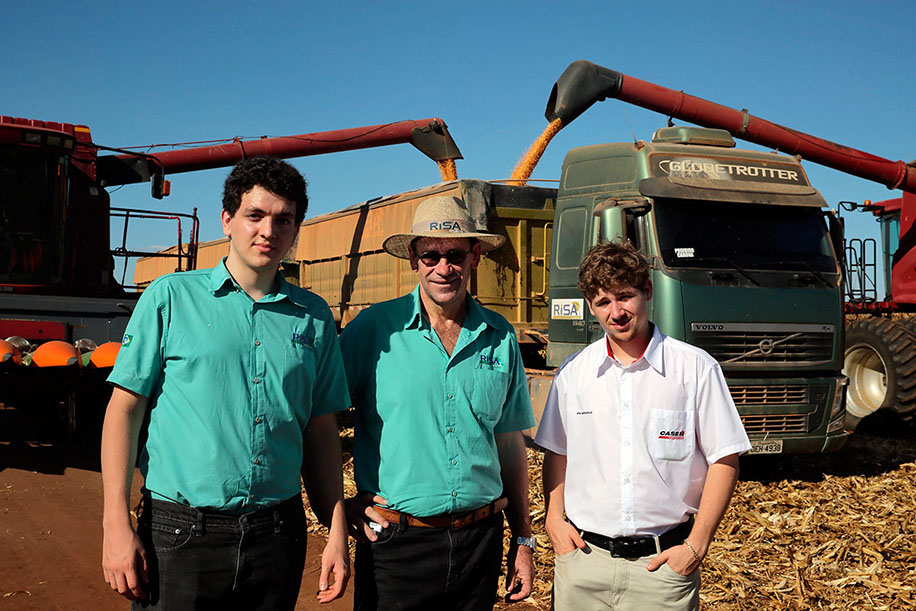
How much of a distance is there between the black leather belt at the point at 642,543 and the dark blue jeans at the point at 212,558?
43.0 inches

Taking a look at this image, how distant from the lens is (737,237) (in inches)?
288

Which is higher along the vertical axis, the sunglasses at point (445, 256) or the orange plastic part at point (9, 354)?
the sunglasses at point (445, 256)

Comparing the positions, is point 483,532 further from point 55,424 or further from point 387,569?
point 55,424

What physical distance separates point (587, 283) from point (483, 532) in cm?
98

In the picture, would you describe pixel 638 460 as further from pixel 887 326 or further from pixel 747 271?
pixel 887 326

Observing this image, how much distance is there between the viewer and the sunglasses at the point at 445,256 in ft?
9.29

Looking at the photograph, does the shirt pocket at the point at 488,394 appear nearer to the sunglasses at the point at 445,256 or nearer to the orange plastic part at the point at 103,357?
the sunglasses at the point at 445,256

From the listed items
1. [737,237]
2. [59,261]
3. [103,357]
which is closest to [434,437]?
[737,237]

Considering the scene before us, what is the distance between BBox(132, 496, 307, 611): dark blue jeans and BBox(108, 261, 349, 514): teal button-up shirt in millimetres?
52

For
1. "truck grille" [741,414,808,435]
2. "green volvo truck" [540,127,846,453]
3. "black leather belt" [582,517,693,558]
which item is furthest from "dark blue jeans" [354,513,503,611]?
"truck grille" [741,414,808,435]

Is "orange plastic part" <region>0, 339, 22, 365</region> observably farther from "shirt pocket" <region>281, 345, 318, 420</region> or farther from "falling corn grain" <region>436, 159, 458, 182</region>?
"falling corn grain" <region>436, 159, 458, 182</region>

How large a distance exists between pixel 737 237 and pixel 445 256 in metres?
5.29

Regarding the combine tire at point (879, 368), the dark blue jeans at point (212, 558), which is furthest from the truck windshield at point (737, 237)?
the dark blue jeans at point (212, 558)

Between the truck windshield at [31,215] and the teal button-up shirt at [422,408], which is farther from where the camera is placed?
the truck windshield at [31,215]
